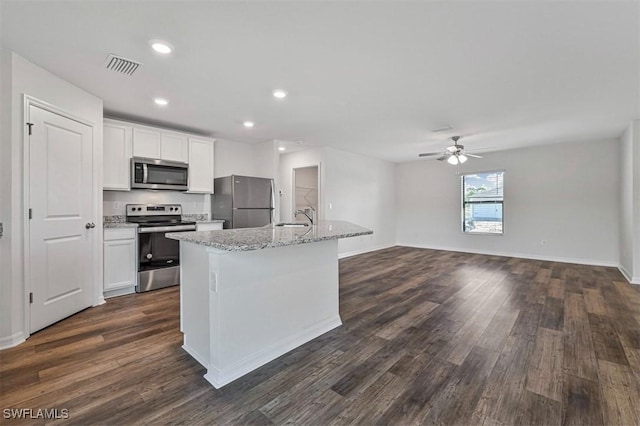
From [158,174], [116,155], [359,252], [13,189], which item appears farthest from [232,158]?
[359,252]

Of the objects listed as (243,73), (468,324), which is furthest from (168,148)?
(468,324)

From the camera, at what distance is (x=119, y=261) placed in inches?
144

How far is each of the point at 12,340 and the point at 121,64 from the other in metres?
2.56

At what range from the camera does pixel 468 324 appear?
282 cm

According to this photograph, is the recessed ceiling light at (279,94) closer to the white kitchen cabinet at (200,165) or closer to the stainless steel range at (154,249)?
the white kitchen cabinet at (200,165)

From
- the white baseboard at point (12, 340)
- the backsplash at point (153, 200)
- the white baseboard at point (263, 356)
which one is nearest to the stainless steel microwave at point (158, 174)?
the backsplash at point (153, 200)

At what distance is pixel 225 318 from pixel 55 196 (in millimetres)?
2376

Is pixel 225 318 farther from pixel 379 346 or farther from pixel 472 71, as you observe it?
pixel 472 71

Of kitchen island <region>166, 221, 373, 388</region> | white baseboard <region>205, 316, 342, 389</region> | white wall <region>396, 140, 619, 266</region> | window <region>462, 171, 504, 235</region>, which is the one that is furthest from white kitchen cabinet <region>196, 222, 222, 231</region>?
window <region>462, 171, 504, 235</region>

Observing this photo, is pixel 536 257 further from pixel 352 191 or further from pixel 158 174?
pixel 158 174

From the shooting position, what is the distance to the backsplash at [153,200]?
4.04 meters

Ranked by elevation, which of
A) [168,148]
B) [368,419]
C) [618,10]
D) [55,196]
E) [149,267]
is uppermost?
[618,10]

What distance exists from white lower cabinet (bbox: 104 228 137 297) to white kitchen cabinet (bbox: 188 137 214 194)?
122cm

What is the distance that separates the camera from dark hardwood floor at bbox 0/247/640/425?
1.62 metres
